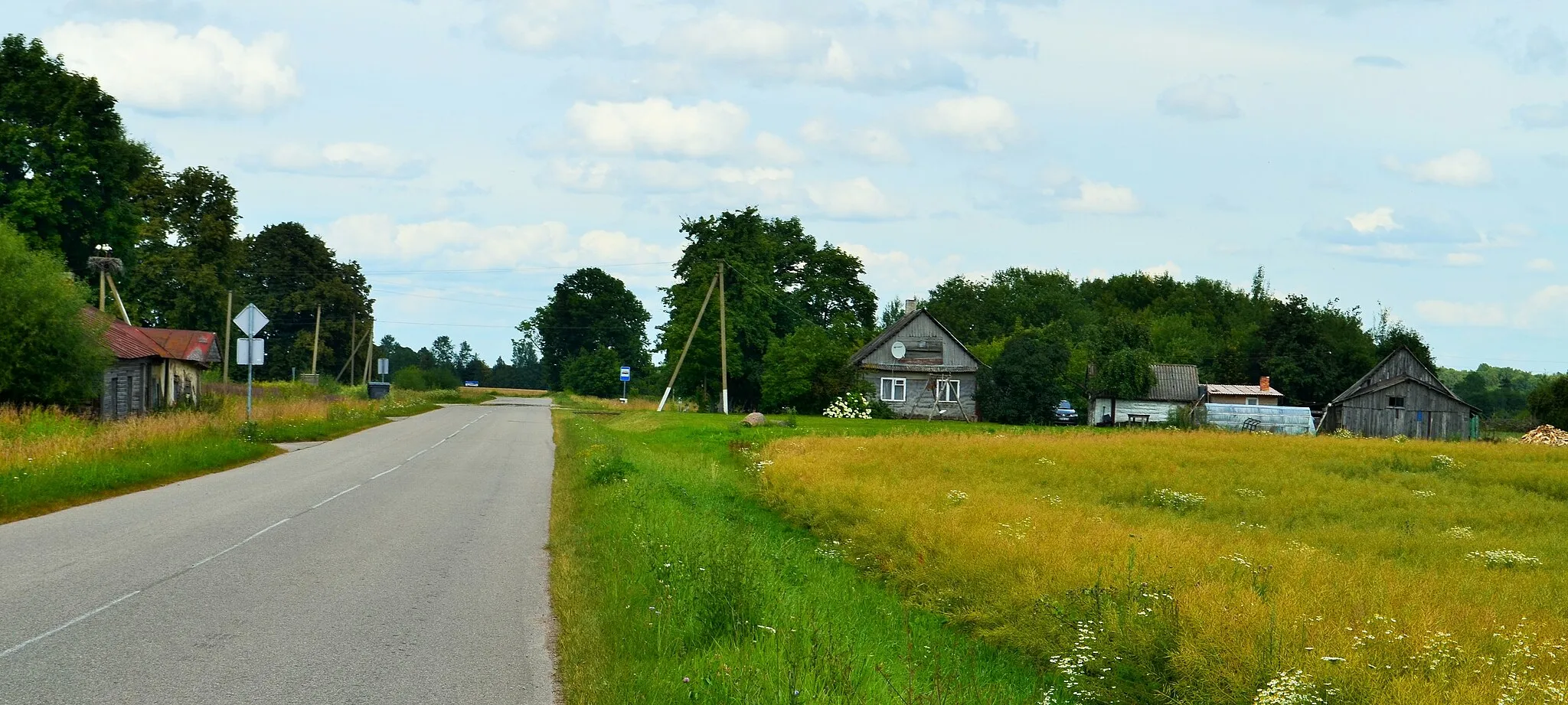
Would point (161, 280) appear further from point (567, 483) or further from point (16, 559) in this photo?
point (16, 559)

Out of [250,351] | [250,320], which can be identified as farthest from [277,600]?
[250,320]

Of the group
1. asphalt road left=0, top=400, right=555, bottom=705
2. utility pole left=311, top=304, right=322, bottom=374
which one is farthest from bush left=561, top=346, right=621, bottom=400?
asphalt road left=0, top=400, right=555, bottom=705

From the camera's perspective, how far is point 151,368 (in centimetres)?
4534

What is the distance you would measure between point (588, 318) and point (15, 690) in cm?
12671

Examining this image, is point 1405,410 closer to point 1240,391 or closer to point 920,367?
point 1240,391

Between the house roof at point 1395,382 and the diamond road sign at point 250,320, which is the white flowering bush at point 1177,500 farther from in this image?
the house roof at point 1395,382

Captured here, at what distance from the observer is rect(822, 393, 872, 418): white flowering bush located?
60.0 metres

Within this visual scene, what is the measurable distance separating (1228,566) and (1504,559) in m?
4.99

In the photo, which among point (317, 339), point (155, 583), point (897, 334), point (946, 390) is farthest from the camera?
point (317, 339)

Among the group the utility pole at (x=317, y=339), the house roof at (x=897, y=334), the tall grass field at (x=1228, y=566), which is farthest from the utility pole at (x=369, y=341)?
the tall grass field at (x=1228, y=566)

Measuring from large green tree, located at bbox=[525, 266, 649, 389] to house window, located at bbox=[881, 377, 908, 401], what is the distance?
61.0 metres

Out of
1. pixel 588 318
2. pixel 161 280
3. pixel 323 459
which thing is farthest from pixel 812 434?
pixel 588 318

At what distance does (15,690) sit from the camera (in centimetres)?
733

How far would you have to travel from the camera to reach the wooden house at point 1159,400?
7919cm
